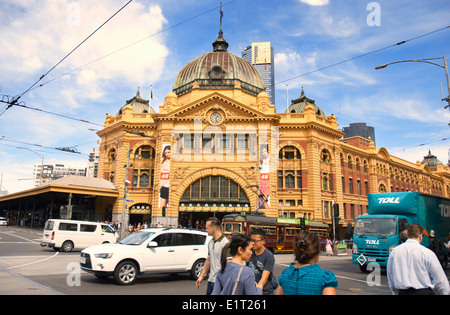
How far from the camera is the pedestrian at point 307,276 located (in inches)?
142

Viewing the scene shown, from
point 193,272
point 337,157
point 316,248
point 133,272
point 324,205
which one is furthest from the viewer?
point 337,157

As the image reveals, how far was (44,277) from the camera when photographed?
11602 mm

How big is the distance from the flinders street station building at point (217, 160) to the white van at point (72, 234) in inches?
614

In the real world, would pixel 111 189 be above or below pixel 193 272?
above

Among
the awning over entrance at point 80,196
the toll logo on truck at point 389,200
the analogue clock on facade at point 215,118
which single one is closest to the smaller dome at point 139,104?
the awning over entrance at point 80,196

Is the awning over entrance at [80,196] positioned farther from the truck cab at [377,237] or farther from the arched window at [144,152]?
the truck cab at [377,237]

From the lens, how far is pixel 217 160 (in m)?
42.1

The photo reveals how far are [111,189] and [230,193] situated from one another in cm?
1615

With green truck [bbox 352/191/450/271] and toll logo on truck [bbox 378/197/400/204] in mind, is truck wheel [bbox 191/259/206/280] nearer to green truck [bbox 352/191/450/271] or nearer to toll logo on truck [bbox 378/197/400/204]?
green truck [bbox 352/191/450/271]

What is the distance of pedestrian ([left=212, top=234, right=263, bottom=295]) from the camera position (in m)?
4.09

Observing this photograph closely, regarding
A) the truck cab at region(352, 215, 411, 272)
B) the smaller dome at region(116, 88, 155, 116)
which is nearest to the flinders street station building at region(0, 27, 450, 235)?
the smaller dome at region(116, 88, 155, 116)

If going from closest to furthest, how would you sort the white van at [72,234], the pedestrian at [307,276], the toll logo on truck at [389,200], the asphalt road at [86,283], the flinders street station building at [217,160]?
the pedestrian at [307,276], the asphalt road at [86,283], the toll logo on truck at [389,200], the white van at [72,234], the flinders street station building at [217,160]
